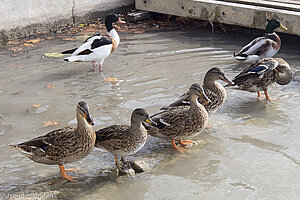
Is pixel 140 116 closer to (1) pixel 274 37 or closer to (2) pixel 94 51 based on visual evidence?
(2) pixel 94 51

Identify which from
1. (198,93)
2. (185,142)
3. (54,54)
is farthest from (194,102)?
(54,54)

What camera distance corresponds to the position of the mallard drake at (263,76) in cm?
665

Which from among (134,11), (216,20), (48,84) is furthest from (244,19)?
(48,84)

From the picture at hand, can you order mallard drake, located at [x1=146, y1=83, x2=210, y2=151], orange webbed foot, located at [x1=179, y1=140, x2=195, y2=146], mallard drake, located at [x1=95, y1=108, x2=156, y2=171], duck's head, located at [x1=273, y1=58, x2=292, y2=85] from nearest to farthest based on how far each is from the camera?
mallard drake, located at [x1=95, y1=108, x2=156, y2=171] < mallard drake, located at [x1=146, y1=83, x2=210, y2=151] < orange webbed foot, located at [x1=179, y1=140, x2=195, y2=146] < duck's head, located at [x1=273, y1=58, x2=292, y2=85]

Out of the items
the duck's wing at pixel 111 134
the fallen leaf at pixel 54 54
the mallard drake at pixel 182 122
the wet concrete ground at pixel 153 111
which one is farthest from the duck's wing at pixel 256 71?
the fallen leaf at pixel 54 54

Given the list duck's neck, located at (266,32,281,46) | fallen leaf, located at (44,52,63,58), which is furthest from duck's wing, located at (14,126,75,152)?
duck's neck, located at (266,32,281,46)

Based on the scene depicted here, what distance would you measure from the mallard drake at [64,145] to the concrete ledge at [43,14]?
6.39 meters

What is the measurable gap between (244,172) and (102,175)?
5.01 ft

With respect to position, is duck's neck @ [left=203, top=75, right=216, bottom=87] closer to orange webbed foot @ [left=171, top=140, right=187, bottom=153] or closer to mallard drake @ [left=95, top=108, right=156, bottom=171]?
orange webbed foot @ [left=171, top=140, right=187, bottom=153]

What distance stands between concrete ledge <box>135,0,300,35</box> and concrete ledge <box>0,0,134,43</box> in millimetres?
1395

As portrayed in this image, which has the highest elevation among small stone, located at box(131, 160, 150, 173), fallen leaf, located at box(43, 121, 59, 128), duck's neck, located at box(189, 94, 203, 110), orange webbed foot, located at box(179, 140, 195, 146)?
duck's neck, located at box(189, 94, 203, 110)

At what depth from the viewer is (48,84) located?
777 centimetres

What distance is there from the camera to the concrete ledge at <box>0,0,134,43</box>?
10477 millimetres

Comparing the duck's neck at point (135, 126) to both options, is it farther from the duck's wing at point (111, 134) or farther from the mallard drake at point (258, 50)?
the mallard drake at point (258, 50)
